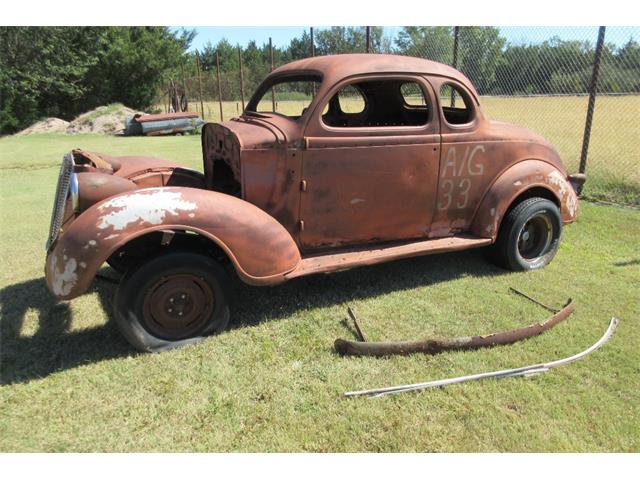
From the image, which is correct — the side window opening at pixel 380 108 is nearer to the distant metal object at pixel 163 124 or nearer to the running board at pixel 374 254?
the running board at pixel 374 254

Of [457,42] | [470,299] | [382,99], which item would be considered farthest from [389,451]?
[457,42]

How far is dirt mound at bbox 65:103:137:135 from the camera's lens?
19520 millimetres

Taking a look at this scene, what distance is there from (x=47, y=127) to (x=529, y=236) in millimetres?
21299

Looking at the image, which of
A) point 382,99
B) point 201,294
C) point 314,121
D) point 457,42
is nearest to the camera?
point 201,294

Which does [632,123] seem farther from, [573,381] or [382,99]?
[573,381]

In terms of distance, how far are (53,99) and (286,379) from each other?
80.5ft

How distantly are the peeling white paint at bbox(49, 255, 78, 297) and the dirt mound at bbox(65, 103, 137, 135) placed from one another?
18.0 meters

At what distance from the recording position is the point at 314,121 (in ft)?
11.9

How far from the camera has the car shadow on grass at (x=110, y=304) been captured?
10.7ft

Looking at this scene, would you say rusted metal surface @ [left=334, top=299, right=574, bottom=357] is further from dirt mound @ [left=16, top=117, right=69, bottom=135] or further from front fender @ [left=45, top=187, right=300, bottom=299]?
dirt mound @ [left=16, top=117, right=69, bottom=135]

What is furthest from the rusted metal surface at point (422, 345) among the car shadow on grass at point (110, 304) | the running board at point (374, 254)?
the car shadow on grass at point (110, 304)

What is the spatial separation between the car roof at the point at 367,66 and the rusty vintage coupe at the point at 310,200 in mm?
13

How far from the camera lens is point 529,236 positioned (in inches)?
187

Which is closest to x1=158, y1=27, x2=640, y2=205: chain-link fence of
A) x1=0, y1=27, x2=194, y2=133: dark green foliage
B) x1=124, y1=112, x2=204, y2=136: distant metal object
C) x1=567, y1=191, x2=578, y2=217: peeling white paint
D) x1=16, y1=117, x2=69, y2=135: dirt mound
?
x1=567, y1=191, x2=578, y2=217: peeling white paint
